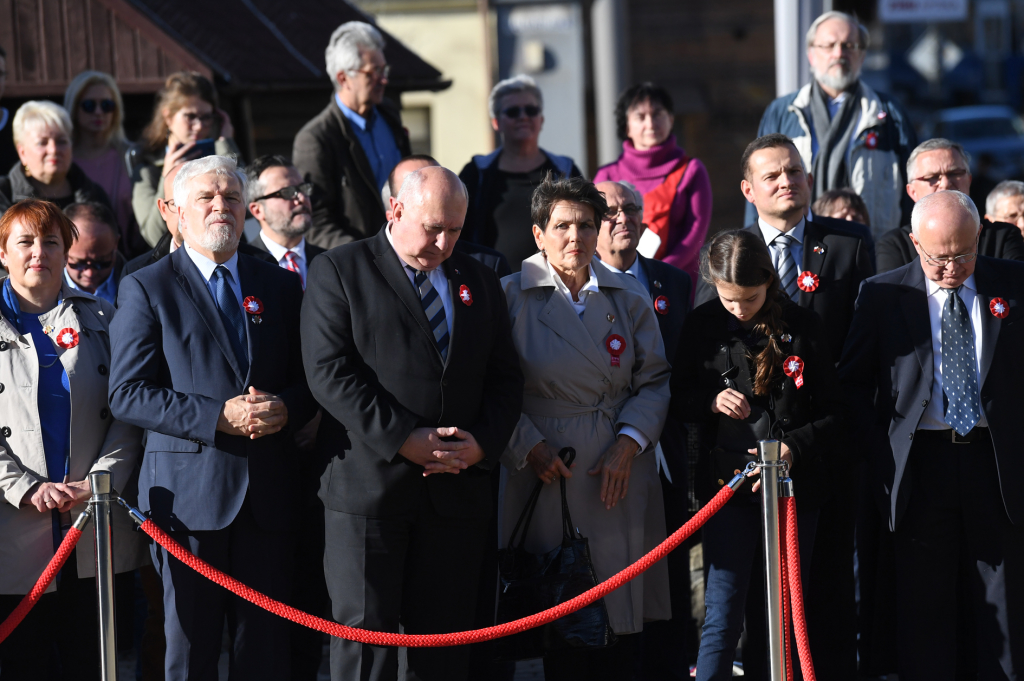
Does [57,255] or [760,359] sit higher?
[57,255]

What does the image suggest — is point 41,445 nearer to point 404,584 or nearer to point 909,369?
point 404,584

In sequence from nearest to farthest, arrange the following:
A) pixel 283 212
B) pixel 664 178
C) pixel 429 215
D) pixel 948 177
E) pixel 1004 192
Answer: pixel 429 215
pixel 948 177
pixel 283 212
pixel 1004 192
pixel 664 178

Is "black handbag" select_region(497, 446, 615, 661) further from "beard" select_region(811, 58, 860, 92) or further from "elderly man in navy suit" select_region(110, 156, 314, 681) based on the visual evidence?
"beard" select_region(811, 58, 860, 92)

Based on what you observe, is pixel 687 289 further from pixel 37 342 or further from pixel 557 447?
pixel 37 342

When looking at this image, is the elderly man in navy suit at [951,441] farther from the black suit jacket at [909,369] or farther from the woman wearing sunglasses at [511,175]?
the woman wearing sunglasses at [511,175]

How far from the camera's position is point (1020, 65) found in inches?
1700

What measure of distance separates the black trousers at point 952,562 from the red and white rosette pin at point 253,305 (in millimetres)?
2577

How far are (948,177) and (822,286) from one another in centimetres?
91

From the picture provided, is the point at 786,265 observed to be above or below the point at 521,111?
below

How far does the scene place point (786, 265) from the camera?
5.24 meters

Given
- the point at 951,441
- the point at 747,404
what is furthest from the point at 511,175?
the point at 951,441

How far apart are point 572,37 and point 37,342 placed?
1130 centimetres

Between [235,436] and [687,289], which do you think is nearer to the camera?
[235,436]

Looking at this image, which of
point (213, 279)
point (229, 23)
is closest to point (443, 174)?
point (213, 279)
